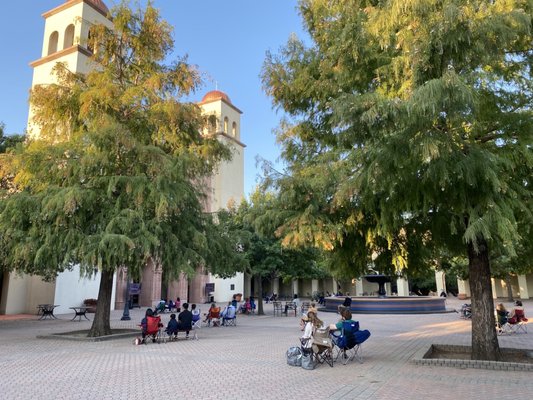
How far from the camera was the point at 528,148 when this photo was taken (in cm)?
810

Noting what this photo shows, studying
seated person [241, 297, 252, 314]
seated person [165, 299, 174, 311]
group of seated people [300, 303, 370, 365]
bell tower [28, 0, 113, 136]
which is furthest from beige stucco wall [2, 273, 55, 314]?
group of seated people [300, 303, 370, 365]

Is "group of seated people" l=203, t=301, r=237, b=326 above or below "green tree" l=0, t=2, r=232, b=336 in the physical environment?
below

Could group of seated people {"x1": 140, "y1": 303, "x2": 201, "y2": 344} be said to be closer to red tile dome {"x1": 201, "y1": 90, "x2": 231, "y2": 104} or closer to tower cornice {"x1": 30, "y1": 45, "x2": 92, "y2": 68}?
tower cornice {"x1": 30, "y1": 45, "x2": 92, "y2": 68}

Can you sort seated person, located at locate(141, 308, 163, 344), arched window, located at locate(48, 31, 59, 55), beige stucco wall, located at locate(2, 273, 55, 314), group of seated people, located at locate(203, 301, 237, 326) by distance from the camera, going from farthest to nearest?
arched window, located at locate(48, 31, 59, 55) → beige stucco wall, located at locate(2, 273, 55, 314) → group of seated people, located at locate(203, 301, 237, 326) → seated person, located at locate(141, 308, 163, 344)

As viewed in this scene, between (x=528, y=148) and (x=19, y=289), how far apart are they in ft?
105

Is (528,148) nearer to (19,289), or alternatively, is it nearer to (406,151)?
(406,151)

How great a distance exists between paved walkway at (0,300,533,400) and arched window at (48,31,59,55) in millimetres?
27766

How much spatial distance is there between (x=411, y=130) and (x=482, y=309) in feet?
17.9

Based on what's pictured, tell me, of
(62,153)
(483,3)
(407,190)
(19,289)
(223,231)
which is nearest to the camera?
(483,3)

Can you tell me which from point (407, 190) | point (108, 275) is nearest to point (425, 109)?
point (407, 190)

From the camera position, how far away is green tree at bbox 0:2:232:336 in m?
13.2

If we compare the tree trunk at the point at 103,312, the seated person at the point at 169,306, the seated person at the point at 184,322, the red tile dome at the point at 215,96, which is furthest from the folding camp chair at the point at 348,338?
Answer: the red tile dome at the point at 215,96

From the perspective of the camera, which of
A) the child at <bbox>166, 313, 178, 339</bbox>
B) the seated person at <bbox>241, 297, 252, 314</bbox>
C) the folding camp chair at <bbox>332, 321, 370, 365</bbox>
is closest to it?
the folding camp chair at <bbox>332, 321, 370, 365</bbox>

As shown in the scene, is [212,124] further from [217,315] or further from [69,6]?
[69,6]
